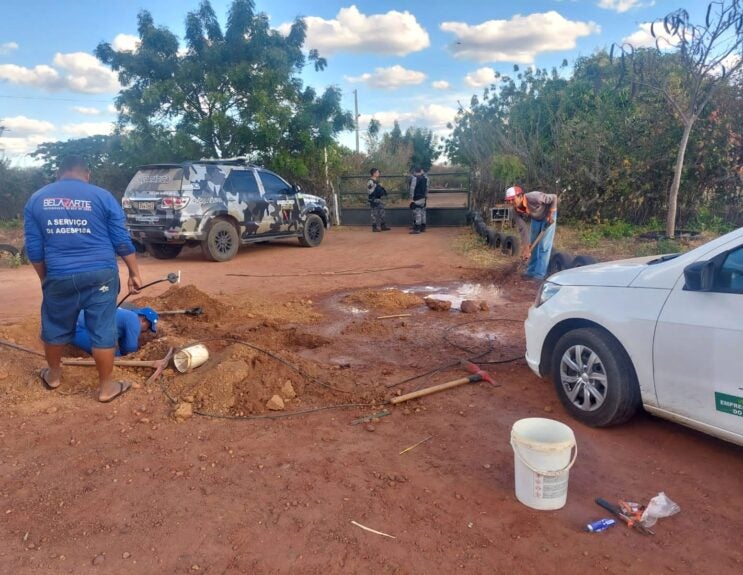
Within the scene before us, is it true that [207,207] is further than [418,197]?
No

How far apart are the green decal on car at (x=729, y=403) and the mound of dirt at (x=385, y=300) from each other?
464cm

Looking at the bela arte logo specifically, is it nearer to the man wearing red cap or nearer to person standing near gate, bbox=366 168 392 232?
the man wearing red cap

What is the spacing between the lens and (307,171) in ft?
57.6

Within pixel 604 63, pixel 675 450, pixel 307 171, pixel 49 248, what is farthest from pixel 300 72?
pixel 675 450

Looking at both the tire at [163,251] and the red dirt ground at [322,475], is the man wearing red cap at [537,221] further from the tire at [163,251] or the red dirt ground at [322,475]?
the tire at [163,251]

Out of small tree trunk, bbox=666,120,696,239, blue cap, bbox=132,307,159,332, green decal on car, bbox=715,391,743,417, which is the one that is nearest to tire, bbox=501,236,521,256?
small tree trunk, bbox=666,120,696,239

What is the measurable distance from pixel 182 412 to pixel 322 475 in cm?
134

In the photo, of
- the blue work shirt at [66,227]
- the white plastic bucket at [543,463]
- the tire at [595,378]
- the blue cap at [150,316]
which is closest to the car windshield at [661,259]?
the tire at [595,378]

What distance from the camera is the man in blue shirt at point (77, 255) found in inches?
159

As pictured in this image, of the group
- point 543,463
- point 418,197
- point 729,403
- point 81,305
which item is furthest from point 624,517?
point 418,197

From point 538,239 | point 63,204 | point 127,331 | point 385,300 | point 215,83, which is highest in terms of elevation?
point 215,83

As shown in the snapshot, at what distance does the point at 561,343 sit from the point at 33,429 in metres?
3.81

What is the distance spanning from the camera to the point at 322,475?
3361 millimetres

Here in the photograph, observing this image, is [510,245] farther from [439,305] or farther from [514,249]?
[439,305]
